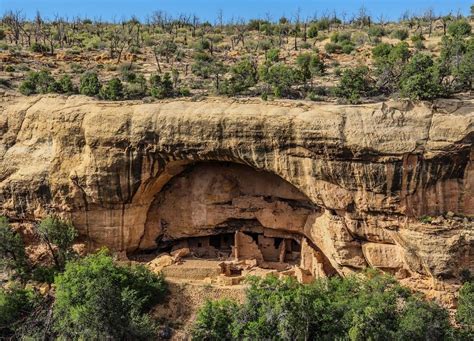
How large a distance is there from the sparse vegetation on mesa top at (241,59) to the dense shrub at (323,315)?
791cm

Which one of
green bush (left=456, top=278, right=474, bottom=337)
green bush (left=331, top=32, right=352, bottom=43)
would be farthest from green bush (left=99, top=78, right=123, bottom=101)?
green bush (left=331, top=32, right=352, bottom=43)

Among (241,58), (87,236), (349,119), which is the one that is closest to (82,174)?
(87,236)

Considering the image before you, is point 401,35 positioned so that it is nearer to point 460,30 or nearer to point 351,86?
point 460,30

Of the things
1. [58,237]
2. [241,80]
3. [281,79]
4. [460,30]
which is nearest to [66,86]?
[58,237]

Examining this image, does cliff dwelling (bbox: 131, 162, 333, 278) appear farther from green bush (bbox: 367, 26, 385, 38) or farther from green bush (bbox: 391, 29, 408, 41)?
green bush (bbox: 367, 26, 385, 38)

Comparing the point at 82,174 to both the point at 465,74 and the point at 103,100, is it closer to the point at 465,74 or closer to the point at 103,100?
the point at 103,100

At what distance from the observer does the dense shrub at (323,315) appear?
57.7 feet

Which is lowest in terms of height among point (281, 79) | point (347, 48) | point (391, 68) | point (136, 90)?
point (136, 90)

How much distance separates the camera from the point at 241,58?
34.5 meters

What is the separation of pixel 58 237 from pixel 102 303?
5.29 meters

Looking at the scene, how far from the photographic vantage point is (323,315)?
18.4 metres

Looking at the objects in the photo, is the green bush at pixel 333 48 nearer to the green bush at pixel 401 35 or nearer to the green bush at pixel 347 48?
the green bush at pixel 347 48

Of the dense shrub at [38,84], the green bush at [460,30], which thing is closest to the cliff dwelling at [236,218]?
the dense shrub at [38,84]

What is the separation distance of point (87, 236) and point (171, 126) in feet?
23.1
